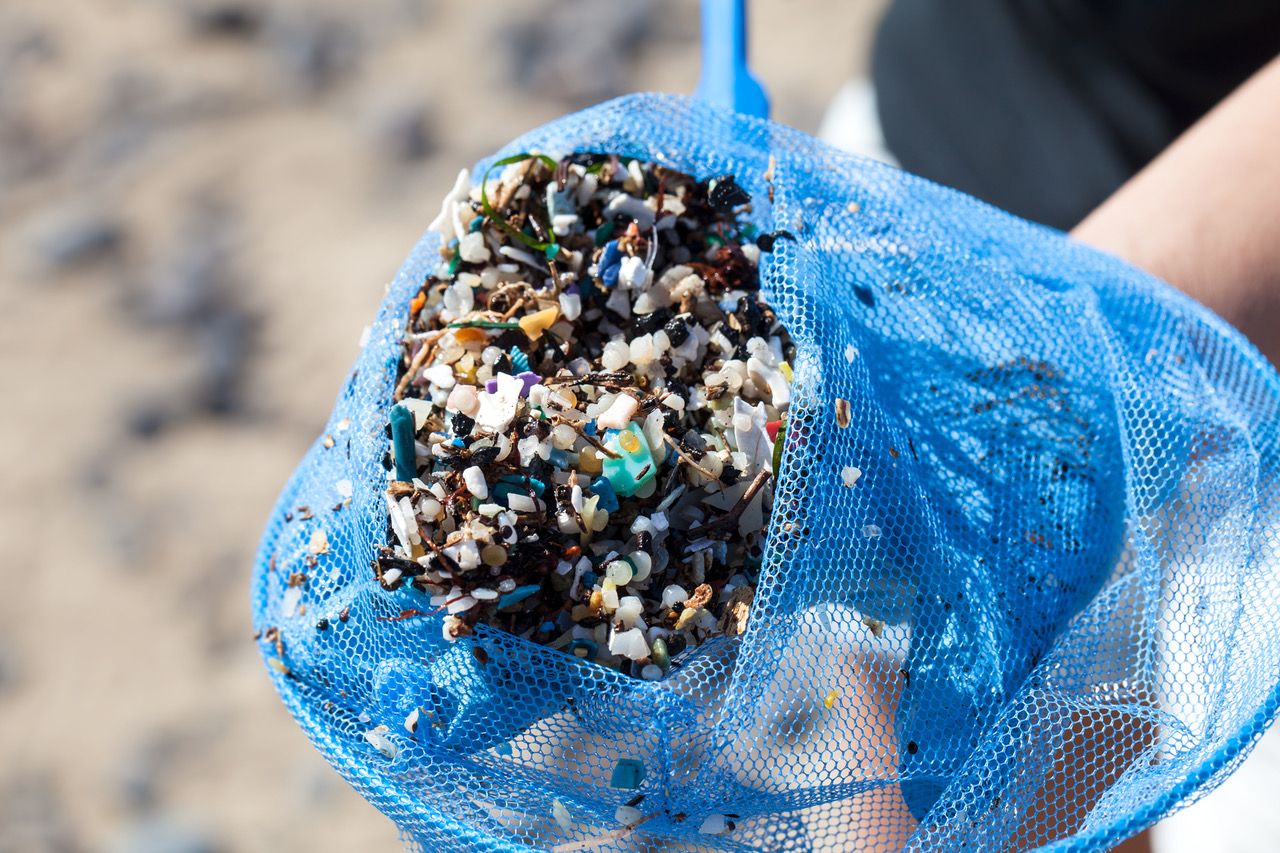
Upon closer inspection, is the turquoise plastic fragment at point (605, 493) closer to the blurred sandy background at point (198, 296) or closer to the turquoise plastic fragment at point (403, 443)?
the turquoise plastic fragment at point (403, 443)

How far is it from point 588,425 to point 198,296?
65.3 inches

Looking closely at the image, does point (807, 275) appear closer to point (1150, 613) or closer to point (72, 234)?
point (1150, 613)

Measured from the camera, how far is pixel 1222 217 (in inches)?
36.4

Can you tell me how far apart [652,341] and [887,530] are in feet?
0.69

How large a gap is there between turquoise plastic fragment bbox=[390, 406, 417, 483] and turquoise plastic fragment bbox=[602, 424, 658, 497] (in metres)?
0.13

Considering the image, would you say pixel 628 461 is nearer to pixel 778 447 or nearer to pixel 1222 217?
pixel 778 447

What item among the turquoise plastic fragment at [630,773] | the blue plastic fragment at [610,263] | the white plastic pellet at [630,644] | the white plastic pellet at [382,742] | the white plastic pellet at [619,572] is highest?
the blue plastic fragment at [610,263]

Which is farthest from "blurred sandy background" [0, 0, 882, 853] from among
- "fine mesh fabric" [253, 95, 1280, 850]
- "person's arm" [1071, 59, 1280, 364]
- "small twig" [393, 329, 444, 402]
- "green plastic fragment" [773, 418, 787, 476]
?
"person's arm" [1071, 59, 1280, 364]

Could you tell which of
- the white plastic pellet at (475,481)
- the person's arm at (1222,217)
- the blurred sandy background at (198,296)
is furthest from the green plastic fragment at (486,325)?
the blurred sandy background at (198,296)

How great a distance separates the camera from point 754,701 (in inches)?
28.0

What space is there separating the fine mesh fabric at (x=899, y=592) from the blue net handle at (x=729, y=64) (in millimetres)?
136

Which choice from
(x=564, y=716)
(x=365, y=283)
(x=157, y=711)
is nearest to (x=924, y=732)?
(x=564, y=716)

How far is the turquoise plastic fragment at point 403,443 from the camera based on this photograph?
2.38 feet

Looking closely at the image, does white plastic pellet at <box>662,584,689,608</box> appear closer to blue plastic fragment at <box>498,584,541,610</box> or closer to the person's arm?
blue plastic fragment at <box>498,584,541,610</box>
